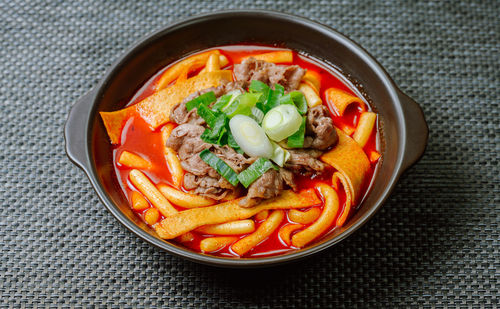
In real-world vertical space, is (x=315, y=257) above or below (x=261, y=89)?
below

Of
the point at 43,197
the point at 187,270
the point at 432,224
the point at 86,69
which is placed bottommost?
the point at 432,224

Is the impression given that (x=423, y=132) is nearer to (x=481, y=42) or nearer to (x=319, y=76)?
(x=319, y=76)

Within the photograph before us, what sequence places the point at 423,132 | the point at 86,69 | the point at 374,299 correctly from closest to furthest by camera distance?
the point at 423,132 → the point at 374,299 → the point at 86,69

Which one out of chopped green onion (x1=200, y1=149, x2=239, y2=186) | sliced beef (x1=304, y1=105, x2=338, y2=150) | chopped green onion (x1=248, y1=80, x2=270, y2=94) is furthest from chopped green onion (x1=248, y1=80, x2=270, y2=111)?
chopped green onion (x1=200, y1=149, x2=239, y2=186)

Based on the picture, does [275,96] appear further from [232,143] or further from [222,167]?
[222,167]

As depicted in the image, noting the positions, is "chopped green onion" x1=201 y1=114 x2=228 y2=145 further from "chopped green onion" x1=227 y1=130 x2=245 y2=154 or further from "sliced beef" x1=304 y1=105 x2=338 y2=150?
"sliced beef" x1=304 y1=105 x2=338 y2=150

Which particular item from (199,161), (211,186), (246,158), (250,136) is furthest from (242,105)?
(211,186)

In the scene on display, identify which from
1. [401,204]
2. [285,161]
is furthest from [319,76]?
[401,204]
